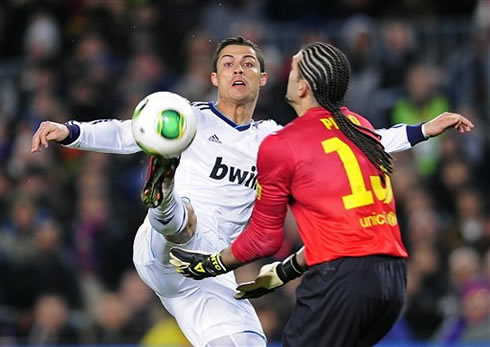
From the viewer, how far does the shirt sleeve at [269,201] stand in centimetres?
605

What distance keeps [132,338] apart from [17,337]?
108cm

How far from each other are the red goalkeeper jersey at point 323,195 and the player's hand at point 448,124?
2.64ft

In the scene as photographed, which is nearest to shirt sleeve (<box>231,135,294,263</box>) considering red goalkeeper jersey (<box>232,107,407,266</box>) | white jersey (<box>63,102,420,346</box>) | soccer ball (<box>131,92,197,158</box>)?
red goalkeeper jersey (<box>232,107,407,266</box>)

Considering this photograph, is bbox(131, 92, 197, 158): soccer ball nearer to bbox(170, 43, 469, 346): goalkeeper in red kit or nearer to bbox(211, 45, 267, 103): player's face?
bbox(170, 43, 469, 346): goalkeeper in red kit

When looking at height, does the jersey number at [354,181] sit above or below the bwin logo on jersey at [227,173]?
above

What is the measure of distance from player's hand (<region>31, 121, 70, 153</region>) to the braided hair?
52.7 inches

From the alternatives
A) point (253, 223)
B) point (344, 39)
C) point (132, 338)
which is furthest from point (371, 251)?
point (344, 39)

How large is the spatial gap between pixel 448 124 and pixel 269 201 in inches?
50.2

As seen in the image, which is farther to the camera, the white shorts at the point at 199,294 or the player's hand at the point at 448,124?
the white shorts at the point at 199,294

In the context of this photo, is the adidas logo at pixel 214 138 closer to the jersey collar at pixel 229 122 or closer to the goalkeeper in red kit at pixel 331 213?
the jersey collar at pixel 229 122

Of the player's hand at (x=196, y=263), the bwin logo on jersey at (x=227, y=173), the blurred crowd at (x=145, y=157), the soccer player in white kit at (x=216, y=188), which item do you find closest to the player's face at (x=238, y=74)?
the soccer player in white kit at (x=216, y=188)

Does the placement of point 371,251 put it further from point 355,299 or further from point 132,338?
point 132,338

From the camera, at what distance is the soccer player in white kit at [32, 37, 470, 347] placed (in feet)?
23.0

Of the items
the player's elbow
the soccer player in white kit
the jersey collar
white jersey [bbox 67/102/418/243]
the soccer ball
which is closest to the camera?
the player's elbow
